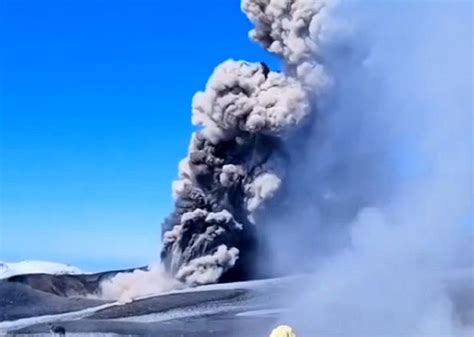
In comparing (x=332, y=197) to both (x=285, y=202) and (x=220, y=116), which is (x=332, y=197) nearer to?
(x=285, y=202)

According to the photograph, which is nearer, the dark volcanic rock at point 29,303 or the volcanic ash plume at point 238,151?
the dark volcanic rock at point 29,303

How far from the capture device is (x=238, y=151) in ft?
57.9

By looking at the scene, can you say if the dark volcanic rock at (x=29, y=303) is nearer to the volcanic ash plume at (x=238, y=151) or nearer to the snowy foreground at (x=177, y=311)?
the snowy foreground at (x=177, y=311)

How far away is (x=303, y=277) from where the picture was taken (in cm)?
1642

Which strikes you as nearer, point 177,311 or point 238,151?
point 177,311

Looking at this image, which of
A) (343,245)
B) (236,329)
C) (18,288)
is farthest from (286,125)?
(18,288)

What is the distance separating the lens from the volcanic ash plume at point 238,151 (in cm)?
1655

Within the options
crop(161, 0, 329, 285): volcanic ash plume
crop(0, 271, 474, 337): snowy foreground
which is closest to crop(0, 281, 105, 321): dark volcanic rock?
crop(0, 271, 474, 337): snowy foreground

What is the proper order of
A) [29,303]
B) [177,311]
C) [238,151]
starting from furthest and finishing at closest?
[238,151] < [29,303] < [177,311]

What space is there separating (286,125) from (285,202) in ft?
5.13

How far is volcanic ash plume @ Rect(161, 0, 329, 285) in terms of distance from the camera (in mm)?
16547

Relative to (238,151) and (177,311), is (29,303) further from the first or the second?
(238,151)

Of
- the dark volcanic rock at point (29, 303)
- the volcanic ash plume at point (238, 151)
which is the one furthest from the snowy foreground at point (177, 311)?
the volcanic ash plume at point (238, 151)

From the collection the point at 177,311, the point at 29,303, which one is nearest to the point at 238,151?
the point at 177,311
